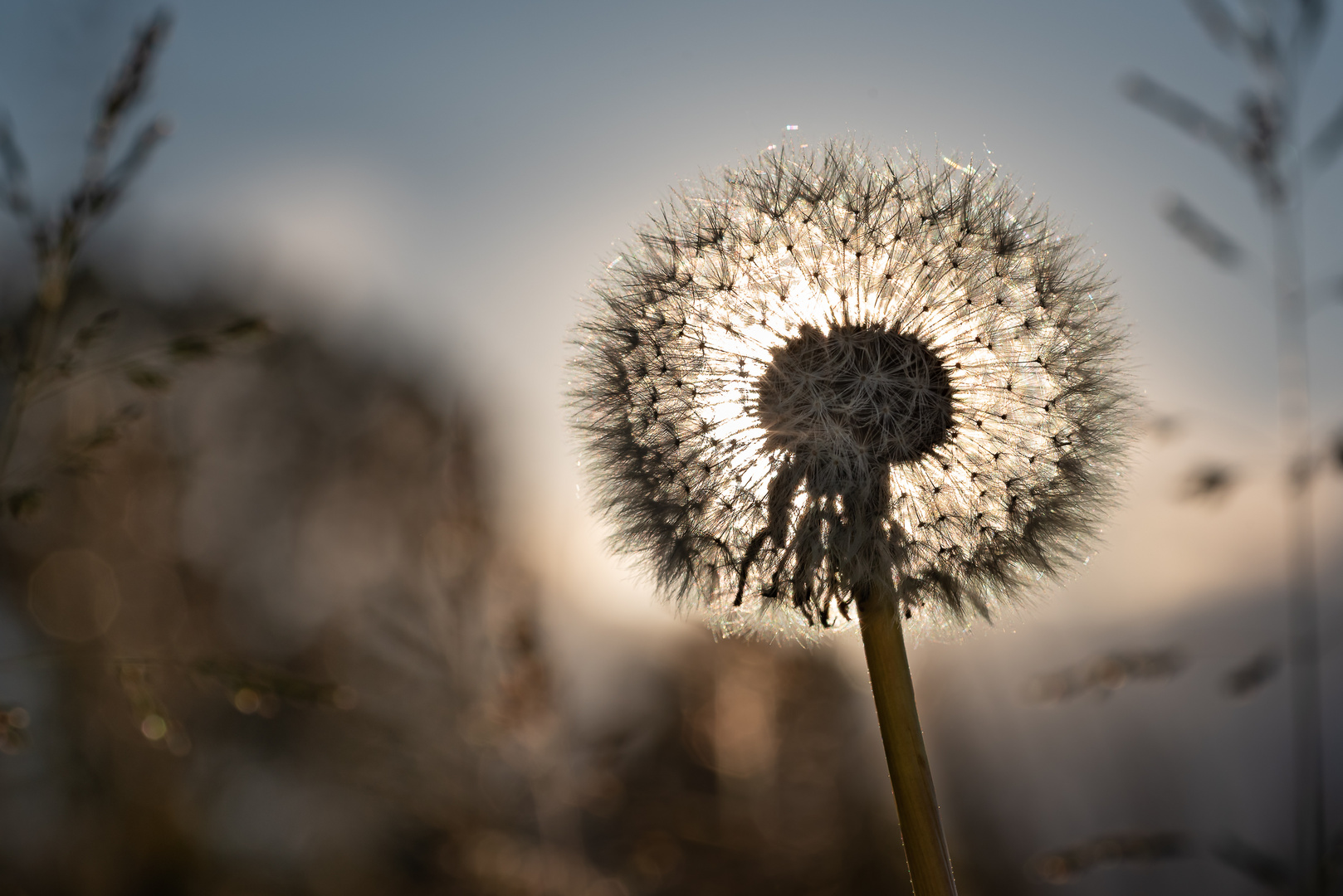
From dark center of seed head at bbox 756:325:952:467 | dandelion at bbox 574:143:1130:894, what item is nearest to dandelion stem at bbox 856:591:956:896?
dandelion at bbox 574:143:1130:894

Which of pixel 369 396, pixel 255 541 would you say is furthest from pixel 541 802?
pixel 369 396

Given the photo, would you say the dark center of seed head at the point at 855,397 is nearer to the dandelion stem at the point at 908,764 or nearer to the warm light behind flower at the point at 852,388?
the warm light behind flower at the point at 852,388

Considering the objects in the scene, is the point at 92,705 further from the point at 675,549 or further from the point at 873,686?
the point at 873,686

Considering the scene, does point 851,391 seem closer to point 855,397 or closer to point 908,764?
point 855,397

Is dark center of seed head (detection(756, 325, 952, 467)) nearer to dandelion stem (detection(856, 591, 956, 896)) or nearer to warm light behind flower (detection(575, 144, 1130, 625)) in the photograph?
warm light behind flower (detection(575, 144, 1130, 625))

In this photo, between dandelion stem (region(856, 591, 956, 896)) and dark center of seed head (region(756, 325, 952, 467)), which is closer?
dandelion stem (region(856, 591, 956, 896))

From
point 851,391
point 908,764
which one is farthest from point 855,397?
point 908,764

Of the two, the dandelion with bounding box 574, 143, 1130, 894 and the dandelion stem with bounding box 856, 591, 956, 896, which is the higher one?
the dandelion with bounding box 574, 143, 1130, 894

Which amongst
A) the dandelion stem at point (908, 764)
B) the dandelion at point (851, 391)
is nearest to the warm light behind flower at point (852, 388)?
the dandelion at point (851, 391)
